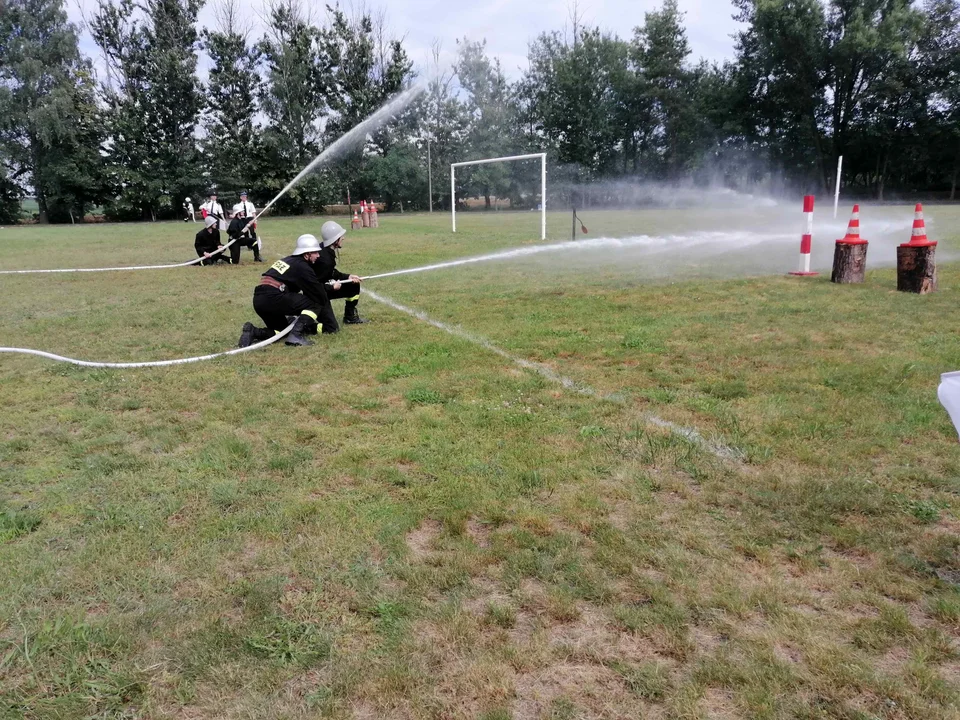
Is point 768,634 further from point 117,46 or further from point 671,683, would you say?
point 117,46

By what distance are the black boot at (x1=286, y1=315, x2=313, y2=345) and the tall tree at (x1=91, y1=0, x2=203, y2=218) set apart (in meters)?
43.8

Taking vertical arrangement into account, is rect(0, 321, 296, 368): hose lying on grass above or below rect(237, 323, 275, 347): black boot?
below

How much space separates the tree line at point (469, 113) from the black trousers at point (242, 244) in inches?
1103

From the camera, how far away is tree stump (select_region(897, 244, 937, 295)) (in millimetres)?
9016

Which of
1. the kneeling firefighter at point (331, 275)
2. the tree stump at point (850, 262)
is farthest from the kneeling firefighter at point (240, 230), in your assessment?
the tree stump at point (850, 262)

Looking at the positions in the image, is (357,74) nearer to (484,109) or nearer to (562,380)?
(484,109)

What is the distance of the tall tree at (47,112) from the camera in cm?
4275

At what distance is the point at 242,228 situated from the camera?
1548cm

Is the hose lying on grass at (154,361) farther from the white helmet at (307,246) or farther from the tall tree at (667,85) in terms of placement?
the tall tree at (667,85)

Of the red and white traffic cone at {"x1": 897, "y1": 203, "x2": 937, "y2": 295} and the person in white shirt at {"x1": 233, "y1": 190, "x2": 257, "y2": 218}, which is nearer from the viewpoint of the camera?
the red and white traffic cone at {"x1": 897, "y1": 203, "x2": 937, "y2": 295}

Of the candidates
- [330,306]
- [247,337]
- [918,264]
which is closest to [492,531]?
[247,337]

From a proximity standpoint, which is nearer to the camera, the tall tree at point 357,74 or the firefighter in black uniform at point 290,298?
the firefighter in black uniform at point 290,298

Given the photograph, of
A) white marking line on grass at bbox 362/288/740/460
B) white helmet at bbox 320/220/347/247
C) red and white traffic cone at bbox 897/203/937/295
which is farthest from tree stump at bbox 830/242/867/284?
white helmet at bbox 320/220/347/247

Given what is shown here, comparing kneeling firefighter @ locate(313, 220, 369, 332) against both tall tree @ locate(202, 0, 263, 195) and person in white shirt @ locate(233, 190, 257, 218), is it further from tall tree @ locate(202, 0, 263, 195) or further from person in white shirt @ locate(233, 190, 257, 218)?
tall tree @ locate(202, 0, 263, 195)
